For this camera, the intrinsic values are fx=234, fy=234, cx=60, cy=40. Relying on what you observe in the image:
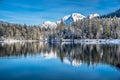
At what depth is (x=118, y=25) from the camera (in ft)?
633

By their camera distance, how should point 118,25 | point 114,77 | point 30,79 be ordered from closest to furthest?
point 30,79 → point 114,77 → point 118,25

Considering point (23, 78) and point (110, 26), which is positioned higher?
point (110, 26)

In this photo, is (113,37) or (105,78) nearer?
(105,78)

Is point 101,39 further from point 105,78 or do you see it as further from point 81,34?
point 105,78

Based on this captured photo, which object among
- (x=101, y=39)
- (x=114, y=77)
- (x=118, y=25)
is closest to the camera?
(x=114, y=77)

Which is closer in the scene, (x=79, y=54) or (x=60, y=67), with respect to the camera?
(x=60, y=67)

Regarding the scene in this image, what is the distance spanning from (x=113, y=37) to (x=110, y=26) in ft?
49.7

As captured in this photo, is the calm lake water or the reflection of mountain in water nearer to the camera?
the calm lake water

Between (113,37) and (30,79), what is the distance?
159989mm

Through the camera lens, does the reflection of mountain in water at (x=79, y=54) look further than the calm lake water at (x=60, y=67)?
Yes

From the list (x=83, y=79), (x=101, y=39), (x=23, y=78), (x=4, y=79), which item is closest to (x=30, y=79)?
(x=23, y=78)

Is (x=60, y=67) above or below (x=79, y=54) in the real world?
below

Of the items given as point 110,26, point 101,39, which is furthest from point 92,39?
point 110,26

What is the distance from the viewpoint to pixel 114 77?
30.9 m
